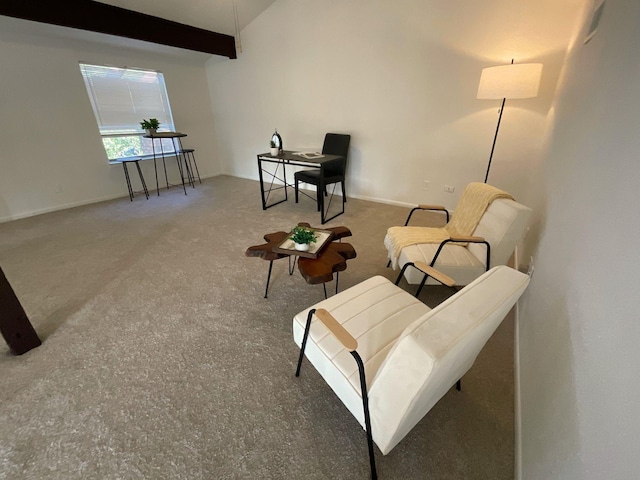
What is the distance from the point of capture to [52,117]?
12.2 feet

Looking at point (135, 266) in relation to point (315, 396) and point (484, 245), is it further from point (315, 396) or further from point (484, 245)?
point (484, 245)

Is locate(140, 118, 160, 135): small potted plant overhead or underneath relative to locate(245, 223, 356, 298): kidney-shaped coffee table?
overhead

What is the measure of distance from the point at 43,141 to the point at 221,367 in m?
4.38

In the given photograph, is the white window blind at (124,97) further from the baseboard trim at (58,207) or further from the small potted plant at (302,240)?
the small potted plant at (302,240)

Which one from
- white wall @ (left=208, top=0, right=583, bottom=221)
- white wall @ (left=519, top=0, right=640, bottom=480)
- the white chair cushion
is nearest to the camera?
white wall @ (left=519, top=0, right=640, bottom=480)

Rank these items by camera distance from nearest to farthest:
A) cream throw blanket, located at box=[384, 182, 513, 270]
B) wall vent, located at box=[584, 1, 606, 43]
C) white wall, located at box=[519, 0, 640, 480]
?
white wall, located at box=[519, 0, 640, 480]
wall vent, located at box=[584, 1, 606, 43]
cream throw blanket, located at box=[384, 182, 513, 270]

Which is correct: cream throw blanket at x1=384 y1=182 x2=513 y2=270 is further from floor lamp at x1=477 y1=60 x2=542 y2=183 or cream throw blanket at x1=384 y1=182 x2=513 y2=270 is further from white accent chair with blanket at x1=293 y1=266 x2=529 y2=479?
floor lamp at x1=477 y1=60 x2=542 y2=183

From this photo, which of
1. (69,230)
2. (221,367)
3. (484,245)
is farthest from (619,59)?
(69,230)

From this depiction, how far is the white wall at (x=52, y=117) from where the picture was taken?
133 inches

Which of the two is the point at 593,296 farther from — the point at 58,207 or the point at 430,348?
the point at 58,207

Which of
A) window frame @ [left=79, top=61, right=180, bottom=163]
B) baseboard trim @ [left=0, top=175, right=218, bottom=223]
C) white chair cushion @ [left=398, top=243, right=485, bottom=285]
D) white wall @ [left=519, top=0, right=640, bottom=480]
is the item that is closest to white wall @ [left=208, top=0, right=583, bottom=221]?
white chair cushion @ [left=398, top=243, right=485, bottom=285]

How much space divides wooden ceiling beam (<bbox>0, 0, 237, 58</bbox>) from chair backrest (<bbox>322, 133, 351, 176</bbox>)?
2.44 metres

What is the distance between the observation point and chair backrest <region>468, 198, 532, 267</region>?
1.76 metres

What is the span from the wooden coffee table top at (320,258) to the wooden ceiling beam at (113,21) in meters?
3.50
